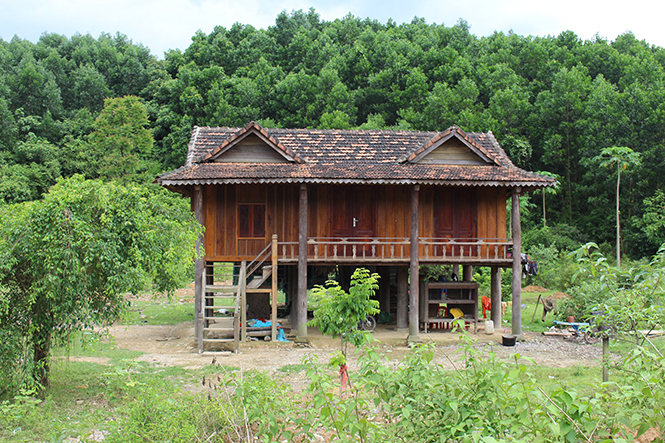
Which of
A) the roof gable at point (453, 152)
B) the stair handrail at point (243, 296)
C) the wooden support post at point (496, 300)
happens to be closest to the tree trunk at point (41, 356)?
the stair handrail at point (243, 296)

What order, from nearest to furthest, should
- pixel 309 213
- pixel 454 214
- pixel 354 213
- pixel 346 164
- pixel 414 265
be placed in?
pixel 414 265
pixel 346 164
pixel 309 213
pixel 354 213
pixel 454 214

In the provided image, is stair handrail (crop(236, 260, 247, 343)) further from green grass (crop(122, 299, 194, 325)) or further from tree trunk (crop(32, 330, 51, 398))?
tree trunk (crop(32, 330, 51, 398))

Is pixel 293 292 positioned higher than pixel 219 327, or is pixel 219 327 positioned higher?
pixel 293 292

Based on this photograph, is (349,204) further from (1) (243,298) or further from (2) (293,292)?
(1) (243,298)

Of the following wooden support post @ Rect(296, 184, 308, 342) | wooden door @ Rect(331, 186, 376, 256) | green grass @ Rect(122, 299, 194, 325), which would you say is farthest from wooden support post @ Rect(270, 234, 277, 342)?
green grass @ Rect(122, 299, 194, 325)

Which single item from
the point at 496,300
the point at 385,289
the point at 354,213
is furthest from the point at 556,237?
the point at 354,213

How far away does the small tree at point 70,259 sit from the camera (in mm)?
8945

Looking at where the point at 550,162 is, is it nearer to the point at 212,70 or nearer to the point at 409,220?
the point at 409,220

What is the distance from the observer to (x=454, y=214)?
19469mm

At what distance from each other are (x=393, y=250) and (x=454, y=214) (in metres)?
2.77

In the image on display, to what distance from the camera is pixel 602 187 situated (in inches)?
1576

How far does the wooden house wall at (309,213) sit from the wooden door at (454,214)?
0.57ft

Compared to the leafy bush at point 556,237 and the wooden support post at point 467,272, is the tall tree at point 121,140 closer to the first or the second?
the wooden support post at point 467,272

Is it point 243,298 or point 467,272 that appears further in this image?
point 467,272
